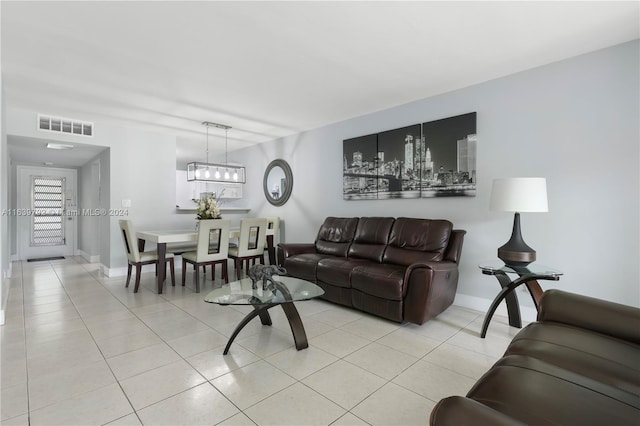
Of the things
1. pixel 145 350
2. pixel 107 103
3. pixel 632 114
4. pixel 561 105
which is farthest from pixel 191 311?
pixel 632 114

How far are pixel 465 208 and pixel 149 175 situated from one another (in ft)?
16.3

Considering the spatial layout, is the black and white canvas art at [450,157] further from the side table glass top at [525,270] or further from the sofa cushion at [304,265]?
the sofa cushion at [304,265]

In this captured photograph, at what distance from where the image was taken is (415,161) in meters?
3.85

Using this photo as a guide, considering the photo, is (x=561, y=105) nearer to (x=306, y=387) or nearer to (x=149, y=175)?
(x=306, y=387)

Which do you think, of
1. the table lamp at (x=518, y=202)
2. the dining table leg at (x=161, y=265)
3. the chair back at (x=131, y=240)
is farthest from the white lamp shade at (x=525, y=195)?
the chair back at (x=131, y=240)

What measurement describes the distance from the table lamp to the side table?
0.10 metres

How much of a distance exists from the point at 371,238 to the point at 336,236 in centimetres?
58

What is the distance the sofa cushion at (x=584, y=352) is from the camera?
124 centimetres

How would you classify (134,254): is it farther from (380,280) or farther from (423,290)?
(423,290)

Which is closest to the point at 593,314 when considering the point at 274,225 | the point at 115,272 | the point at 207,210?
the point at 207,210

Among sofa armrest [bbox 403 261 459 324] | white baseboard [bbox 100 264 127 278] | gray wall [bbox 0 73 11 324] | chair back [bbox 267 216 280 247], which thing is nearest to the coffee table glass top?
sofa armrest [bbox 403 261 459 324]

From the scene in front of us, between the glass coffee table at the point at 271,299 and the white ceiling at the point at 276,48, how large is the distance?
205 cm

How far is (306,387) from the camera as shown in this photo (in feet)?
6.34

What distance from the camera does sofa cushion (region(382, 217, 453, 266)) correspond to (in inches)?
131
